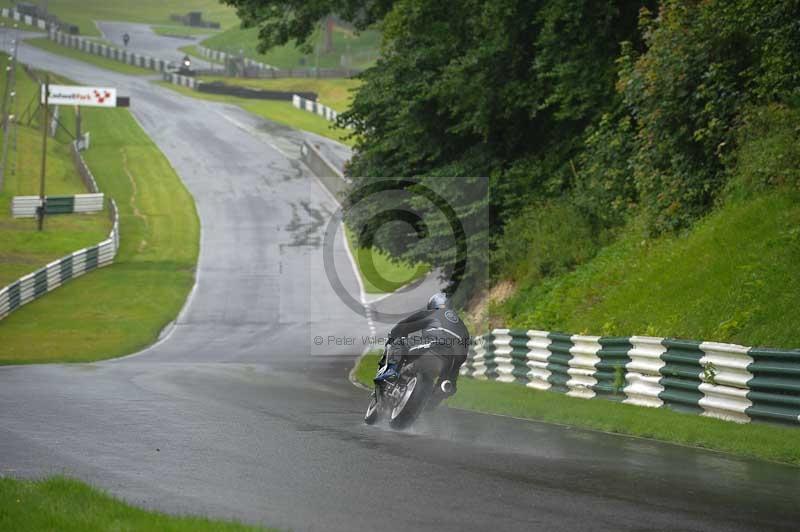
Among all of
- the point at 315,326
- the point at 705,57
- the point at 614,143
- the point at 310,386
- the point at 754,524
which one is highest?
the point at 705,57

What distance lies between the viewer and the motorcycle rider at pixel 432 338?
522 inches

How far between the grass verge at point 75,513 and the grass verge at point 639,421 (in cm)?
658

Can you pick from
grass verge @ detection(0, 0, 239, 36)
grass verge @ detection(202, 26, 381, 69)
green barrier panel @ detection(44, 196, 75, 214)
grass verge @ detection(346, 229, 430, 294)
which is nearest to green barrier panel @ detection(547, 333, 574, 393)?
grass verge @ detection(346, 229, 430, 294)

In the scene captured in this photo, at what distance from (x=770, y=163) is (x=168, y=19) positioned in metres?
165

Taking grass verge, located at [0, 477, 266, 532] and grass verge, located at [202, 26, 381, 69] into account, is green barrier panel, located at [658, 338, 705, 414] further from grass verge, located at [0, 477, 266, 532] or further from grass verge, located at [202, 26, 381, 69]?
grass verge, located at [202, 26, 381, 69]

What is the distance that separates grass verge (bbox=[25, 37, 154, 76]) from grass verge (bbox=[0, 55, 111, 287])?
33.5 meters

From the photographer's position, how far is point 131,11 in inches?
6964

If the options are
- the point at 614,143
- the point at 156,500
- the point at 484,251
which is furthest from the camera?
the point at 484,251

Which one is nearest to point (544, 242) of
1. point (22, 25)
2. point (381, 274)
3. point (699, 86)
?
point (699, 86)

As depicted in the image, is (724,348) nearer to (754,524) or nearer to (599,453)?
(599,453)

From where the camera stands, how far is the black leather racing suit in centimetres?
1324

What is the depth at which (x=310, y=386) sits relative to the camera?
21172 mm

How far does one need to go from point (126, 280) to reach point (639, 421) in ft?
118

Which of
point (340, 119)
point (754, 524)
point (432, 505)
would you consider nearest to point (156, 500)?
point (432, 505)
